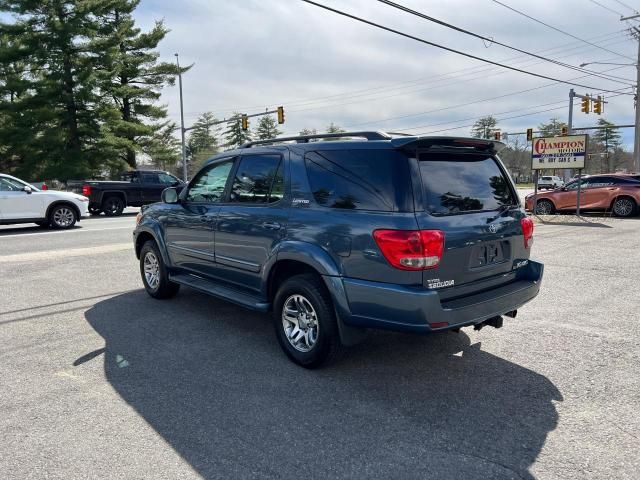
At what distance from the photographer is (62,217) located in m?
14.6

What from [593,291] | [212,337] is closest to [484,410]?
[212,337]

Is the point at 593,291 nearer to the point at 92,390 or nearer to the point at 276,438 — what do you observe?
the point at 276,438

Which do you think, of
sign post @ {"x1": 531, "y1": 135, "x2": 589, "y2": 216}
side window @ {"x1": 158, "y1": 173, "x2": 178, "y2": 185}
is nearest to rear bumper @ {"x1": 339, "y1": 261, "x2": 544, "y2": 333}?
sign post @ {"x1": 531, "y1": 135, "x2": 589, "y2": 216}

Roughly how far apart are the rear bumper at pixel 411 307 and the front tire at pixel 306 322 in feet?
0.74

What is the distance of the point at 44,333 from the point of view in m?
5.07

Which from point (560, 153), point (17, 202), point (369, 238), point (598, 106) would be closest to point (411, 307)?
point (369, 238)

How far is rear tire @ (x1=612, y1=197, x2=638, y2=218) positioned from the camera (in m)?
17.3

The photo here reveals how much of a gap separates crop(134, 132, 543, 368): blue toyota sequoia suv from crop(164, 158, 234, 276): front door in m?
0.18

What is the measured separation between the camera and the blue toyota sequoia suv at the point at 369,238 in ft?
11.2

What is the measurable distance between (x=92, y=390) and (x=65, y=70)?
36264 mm

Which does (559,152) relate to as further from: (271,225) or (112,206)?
(112,206)

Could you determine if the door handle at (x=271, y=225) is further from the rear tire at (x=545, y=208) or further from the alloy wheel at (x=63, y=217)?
the rear tire at (x=545, y=208)

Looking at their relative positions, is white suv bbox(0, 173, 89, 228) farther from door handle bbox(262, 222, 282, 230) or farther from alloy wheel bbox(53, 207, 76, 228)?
door handle bbox(262, 222, 282, 230)

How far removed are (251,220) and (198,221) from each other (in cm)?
103
